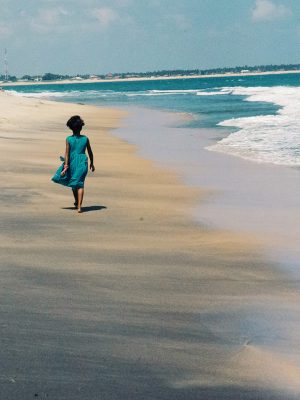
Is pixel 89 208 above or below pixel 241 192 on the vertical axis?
above

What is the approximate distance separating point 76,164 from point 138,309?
448 cm

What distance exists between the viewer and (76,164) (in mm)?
9500

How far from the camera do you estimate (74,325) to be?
489 centimetres

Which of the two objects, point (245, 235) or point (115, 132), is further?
point (115, 132)

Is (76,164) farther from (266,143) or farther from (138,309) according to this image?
(266,143)

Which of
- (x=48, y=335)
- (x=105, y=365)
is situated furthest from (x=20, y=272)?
(x=105, y=365)

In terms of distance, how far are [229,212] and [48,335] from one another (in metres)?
5.37

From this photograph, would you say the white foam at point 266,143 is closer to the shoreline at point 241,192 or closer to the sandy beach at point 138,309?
the shoreline at point 241,192

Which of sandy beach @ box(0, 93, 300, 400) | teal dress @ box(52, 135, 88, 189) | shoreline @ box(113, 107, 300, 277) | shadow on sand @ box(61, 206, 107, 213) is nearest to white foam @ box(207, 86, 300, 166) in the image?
shoreline @ box(113, 107, 300, 277)

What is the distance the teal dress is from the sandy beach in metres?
0.41

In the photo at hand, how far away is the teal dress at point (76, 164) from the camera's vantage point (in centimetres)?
943

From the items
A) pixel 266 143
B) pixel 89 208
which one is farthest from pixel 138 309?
pixel 266 143

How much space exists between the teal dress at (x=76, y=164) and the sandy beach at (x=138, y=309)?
406 mm

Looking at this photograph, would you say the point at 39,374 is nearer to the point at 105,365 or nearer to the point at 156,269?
the point at 105,365
